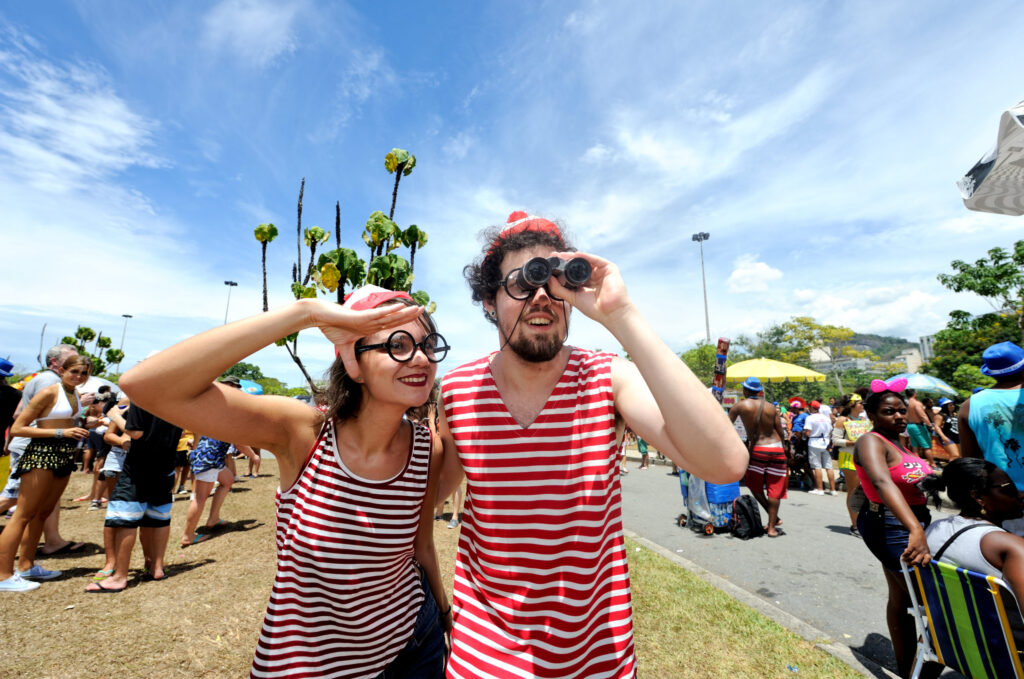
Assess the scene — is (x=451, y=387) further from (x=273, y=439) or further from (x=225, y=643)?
(x=225, y=643)

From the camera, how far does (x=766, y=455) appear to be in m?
7.37

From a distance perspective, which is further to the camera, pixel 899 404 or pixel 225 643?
pixel 899 404

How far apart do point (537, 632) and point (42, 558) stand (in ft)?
23.8

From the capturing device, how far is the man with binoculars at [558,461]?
140 centimetres

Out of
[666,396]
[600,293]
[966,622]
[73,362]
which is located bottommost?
→ [966,622]

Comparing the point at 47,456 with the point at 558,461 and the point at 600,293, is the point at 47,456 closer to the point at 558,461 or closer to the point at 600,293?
the point at 558,461

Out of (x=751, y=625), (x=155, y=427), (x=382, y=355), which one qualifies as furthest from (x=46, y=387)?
(x=751, y=625)

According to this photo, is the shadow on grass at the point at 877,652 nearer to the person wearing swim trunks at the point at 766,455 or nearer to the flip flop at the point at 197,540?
the person wearing swim trunks at the point at 766,455

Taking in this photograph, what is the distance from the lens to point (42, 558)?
577cm

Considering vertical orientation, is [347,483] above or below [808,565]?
above

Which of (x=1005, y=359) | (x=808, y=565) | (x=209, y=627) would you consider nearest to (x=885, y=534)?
(x=1005, y=359)

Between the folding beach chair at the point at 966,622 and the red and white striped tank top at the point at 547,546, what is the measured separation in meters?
2.36

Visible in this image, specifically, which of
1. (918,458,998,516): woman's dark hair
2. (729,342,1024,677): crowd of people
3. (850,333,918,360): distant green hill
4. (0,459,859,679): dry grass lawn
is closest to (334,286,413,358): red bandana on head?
(0,459,859,679): dry grass lawn

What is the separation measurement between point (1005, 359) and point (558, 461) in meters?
4.31
